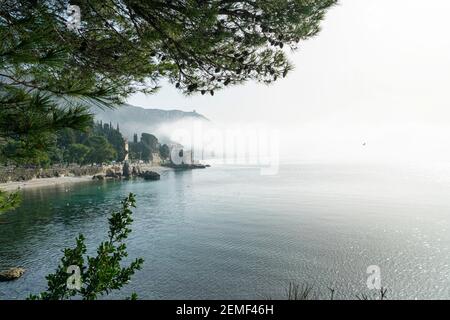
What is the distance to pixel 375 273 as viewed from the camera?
32.4m

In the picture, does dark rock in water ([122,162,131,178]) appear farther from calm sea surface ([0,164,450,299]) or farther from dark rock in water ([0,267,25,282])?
dark rock in water ([0,267,25,282])

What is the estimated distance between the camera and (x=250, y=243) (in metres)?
41.8

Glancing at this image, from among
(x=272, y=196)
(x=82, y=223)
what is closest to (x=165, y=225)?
(x=82, y=223)

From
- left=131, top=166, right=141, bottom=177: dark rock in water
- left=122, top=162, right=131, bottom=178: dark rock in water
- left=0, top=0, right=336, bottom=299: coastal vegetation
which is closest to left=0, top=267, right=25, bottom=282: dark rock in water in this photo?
left=0, top=0, right=336, bottom=299: coastal vegetation

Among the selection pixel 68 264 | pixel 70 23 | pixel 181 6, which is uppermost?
pixel 181 6

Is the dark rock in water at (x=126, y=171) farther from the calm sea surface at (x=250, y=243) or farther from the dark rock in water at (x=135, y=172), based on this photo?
the calm sea surface at (x=250, y=243)

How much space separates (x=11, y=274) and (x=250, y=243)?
25058mm

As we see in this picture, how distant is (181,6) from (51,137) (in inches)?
145

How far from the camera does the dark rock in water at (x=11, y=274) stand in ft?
92.9

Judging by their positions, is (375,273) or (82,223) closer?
(375,273)

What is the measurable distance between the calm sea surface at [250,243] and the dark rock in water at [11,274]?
33.7 inches

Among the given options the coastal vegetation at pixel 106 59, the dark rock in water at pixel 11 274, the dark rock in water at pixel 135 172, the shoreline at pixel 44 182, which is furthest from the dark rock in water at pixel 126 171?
the coastal vegetation at pixel 106 59

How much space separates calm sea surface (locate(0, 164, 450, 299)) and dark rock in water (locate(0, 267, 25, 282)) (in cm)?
85
